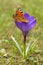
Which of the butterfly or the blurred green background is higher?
the butterfly

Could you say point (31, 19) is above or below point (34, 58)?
above

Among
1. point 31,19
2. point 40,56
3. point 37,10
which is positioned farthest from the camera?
point 37,10

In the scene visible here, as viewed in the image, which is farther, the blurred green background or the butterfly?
the blurred green background

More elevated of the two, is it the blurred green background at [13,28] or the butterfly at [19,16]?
the butterfly at [19,16]

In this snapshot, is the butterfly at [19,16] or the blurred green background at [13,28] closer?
the butterfly at [19,16]

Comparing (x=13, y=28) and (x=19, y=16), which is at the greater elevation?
(x=19, y=16)

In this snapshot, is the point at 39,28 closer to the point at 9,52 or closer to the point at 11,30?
the point at 11,30

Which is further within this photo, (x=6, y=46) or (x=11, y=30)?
(x=11, y=30)

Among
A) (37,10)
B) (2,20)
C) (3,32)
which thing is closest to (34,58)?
(3,32)
